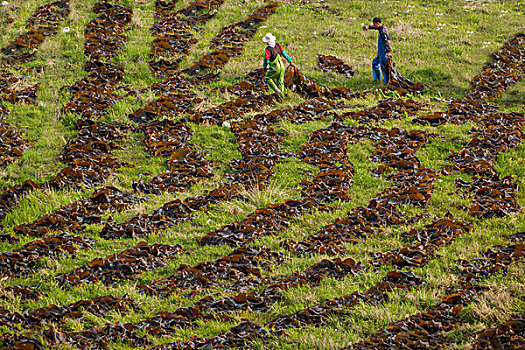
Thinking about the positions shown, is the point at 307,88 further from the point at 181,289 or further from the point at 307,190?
the point at 181,289

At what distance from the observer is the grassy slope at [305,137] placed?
6613 millimetres

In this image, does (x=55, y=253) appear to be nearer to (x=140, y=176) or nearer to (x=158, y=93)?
(x=140, y=176)

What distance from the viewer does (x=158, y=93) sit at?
15453mm

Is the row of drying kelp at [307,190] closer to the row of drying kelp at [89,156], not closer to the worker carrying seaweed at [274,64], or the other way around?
the worker carrying seaweed at [274,64]

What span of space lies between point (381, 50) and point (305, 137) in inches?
182

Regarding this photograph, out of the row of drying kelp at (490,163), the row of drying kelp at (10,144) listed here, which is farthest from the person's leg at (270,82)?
the row of drying kelp at (10,144)

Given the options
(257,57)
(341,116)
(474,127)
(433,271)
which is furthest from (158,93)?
(433,271)

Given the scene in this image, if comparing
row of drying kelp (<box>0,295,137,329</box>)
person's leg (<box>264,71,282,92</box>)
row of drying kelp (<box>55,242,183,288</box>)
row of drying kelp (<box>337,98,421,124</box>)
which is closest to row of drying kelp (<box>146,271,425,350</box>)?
row of drying kelp (<box>0,295,137,329</box>)

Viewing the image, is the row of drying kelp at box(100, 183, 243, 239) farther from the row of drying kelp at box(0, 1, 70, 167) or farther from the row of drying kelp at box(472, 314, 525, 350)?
the row of drying kelp at box(472, 314, 525, 350)

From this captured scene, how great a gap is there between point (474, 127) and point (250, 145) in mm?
5388

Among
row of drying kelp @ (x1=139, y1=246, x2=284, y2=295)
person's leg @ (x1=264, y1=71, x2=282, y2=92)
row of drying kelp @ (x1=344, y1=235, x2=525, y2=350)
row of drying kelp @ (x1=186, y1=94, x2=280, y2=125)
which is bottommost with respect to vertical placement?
row of drying kelp @ (x1=139, y1=246, x2=284, y2=295)

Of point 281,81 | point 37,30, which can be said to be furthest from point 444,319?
point 37,30

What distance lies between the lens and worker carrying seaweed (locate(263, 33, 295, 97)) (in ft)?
48.2

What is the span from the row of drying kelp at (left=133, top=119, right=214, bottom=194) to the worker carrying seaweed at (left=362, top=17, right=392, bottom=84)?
6256 mm
